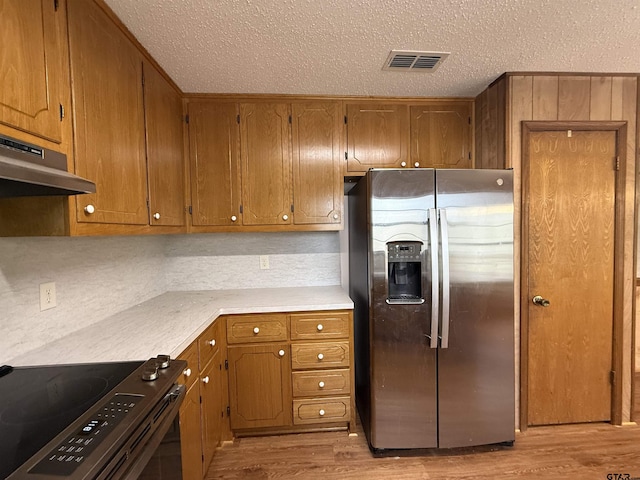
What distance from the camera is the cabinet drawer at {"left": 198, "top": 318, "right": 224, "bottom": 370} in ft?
4.84

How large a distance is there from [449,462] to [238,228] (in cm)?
202

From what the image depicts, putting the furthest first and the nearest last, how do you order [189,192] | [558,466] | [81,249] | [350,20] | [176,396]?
[189,192]
[558,466]
[81,249]
[350,20]
[176,396]

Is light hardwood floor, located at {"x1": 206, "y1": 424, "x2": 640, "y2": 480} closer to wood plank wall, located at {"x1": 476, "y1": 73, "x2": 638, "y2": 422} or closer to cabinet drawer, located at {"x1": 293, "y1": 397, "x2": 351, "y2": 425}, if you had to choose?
cabinet drawer, located at {"x1": 293, "y1": 397, "x2": 351, "y2": 425}

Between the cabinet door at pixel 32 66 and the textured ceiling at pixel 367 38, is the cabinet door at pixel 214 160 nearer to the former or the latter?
the textured ceiling at pixel 367 38

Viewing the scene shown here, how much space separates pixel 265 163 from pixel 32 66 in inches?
50.6

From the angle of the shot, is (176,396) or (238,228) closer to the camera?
(176,396)

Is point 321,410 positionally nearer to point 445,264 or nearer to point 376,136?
point 445,264

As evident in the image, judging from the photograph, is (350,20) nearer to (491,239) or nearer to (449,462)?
(491,239)

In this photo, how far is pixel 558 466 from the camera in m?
1.64

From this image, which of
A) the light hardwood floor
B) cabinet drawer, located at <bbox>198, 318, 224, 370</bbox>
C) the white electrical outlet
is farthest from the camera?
the light hardwood floor

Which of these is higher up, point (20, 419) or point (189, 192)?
point (189, 192)

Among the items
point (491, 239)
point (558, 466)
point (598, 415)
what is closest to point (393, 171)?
point (491, 239)

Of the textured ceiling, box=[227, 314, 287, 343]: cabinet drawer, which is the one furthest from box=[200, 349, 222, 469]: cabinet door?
the textured ceiling

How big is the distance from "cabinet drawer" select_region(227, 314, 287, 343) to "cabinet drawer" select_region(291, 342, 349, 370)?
0.46 ft
